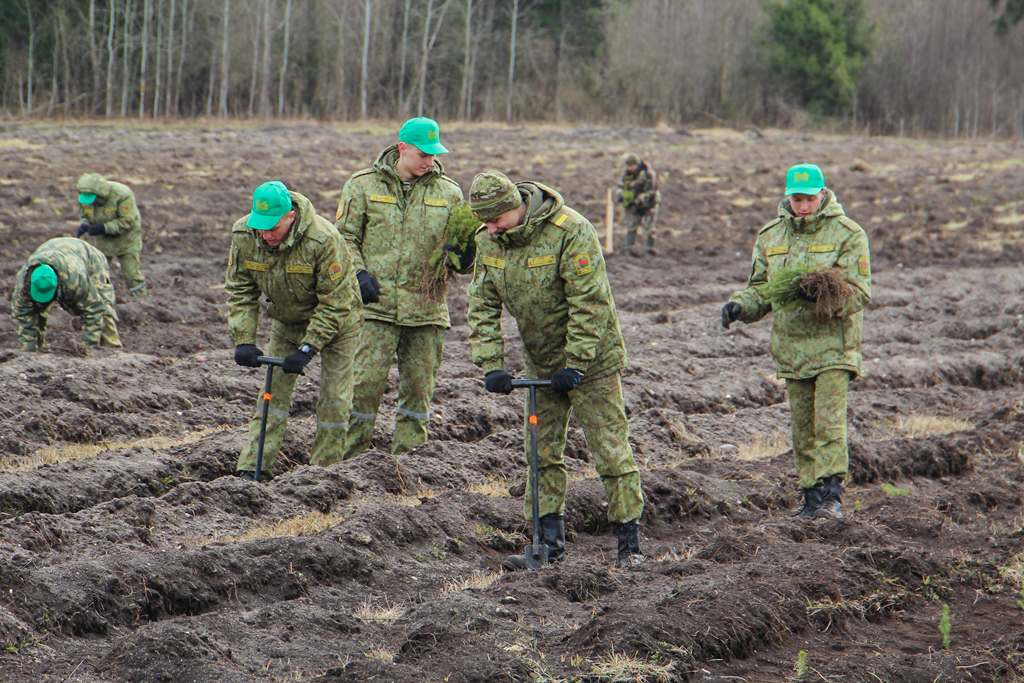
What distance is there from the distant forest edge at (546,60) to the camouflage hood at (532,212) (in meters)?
38.4

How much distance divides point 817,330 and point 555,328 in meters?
1.88

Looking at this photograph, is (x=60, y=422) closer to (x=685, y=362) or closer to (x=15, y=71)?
(x=685, y=362)

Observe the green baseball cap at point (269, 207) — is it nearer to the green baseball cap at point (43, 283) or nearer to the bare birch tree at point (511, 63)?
the green baseball cap at point (43, 283)

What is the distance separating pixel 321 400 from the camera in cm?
716

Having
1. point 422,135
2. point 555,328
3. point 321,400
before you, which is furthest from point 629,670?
point 422,135

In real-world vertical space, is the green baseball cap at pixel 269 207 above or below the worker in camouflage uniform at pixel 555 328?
above

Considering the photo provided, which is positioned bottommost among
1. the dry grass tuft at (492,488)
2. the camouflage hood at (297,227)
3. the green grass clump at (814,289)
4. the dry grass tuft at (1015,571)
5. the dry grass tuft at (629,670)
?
the dry grass tuft at (629,670)

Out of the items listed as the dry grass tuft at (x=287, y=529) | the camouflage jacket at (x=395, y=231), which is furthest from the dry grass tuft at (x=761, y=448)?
the dry grass tuft at (x=287, y=529)

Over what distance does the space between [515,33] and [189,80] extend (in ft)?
48.2

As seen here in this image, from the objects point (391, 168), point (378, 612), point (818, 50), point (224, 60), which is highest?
point (818, 50)

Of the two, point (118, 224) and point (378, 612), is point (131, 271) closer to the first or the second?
point (118, 224)

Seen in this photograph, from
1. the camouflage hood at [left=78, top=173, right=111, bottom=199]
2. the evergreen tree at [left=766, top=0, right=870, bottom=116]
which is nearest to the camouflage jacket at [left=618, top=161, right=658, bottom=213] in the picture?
the camouflage hood at [left=78, top=173, right=111, bottom=199]

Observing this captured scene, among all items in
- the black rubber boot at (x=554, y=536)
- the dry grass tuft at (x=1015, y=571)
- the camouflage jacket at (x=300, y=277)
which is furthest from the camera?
the camouflage jacket at (x=300, y=277)

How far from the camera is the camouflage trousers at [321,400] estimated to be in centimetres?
711
